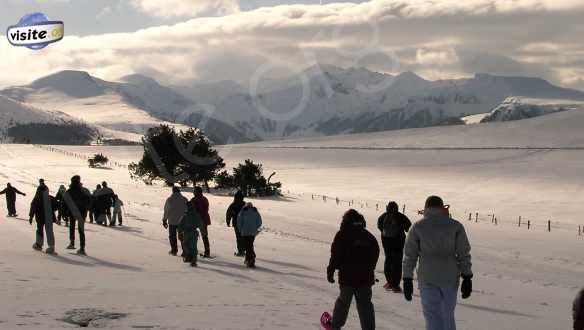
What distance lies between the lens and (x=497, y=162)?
10400 cm

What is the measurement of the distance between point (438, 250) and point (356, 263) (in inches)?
50.9

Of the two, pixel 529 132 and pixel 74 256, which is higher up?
pixel 529 132

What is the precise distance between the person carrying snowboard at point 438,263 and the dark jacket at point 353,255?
Result: 88cm

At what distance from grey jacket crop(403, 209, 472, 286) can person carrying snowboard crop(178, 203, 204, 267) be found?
8925mm

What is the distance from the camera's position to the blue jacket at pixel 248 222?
59.6 ft

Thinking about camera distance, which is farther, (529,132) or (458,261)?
(529,132)

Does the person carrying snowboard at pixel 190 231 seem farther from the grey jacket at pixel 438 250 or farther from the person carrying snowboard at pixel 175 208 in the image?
the grey jacket at pixel 438 250

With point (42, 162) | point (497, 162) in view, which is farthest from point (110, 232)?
point (497, 162)

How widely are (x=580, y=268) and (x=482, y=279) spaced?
8058 mm

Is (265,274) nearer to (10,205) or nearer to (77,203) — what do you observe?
(77,203)

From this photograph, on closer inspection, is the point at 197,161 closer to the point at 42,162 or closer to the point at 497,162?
the point at 42,162

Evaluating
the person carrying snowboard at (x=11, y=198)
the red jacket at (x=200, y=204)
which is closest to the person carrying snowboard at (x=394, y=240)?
the red jacket at (x=200, y=204)

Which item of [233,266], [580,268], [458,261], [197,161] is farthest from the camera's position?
[197,161]

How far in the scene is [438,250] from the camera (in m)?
9.47
